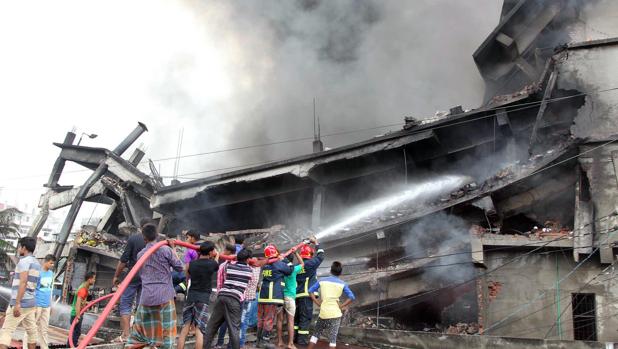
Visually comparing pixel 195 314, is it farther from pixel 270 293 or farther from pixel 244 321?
pixel 270 293

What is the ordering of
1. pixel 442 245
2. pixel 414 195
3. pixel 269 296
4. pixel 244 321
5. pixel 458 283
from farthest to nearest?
1. pixel 414 195
2. pixel 442 245
3. pixel 458 283
4. pixel 269 296
5. pixel 244 321

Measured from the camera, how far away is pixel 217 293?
520 centimetres

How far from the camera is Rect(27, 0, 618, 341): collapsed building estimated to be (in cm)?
900

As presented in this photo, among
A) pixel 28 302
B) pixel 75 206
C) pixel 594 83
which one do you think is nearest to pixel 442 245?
pixel 594 83

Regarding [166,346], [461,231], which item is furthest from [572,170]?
[166,346]

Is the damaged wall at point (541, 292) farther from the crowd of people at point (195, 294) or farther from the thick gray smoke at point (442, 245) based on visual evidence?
the crowd of people at point (195, 294)

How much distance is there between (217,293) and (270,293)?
4.69 ft

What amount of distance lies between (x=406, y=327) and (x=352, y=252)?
212 cm

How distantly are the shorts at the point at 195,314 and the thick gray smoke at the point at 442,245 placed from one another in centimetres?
605

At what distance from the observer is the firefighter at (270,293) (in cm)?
647

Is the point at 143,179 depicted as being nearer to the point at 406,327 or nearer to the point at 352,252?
the point at 352,252

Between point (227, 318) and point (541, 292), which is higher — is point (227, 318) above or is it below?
below

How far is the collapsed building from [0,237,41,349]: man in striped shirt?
6.45 meters

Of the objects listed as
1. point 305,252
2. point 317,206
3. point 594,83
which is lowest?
point 305,252
